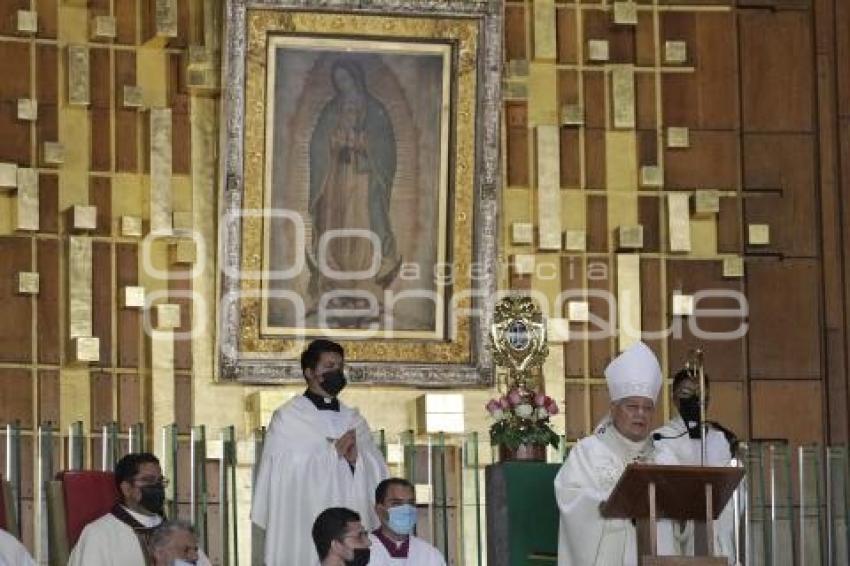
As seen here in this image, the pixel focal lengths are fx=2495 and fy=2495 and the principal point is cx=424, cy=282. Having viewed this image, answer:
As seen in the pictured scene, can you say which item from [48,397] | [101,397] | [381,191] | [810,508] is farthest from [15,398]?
[810,508]

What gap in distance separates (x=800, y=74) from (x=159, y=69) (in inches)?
164

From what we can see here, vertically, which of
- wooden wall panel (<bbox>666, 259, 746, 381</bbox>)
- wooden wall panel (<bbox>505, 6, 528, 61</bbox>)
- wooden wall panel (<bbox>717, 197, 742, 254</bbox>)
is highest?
wooden wall panel (<bbox>505, 6, 528, 61</bbox>)

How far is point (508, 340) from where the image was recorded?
13867 millimetres

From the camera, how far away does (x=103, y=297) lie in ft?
50.2

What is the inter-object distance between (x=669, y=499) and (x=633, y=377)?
79 cm

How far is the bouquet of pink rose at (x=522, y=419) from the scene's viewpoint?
1325cm

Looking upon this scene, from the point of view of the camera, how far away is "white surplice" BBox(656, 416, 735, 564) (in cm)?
1064

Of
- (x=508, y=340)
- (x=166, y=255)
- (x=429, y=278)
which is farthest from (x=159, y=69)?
(x=508, y=340)

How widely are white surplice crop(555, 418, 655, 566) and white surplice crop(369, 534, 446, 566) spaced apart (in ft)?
3.30

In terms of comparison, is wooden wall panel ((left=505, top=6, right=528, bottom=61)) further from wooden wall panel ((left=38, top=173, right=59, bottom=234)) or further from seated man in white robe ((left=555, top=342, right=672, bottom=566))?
seated man in white robe ((left=555, top=342, right=672, bottom=566))

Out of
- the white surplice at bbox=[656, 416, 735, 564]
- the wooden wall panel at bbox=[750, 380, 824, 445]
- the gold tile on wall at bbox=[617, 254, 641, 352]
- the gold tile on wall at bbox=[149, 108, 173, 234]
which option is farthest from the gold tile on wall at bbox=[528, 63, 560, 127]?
the white surplice at bbox=[656, 416, 735, 564]

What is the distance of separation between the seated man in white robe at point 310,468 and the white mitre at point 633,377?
248 cm

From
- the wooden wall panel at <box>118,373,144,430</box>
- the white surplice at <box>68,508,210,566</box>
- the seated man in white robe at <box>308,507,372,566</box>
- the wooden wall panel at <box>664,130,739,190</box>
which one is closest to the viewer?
the seated man in white robe at <box>308,507,372,566</box>

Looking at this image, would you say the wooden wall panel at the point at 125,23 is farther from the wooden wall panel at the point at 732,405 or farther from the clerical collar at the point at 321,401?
the wooden wall panel at the point at 732,405
